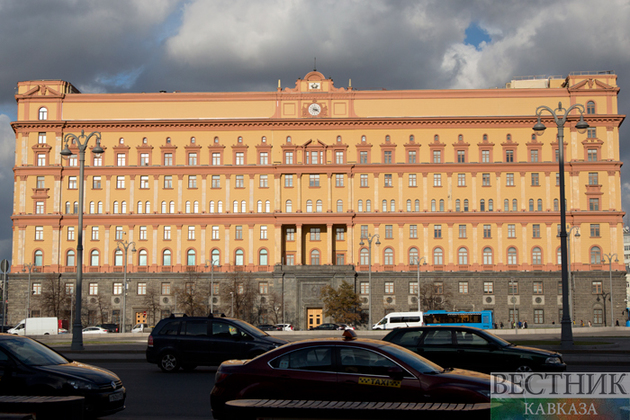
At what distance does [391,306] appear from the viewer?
85125mm

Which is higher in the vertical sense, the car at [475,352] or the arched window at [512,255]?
the arched window at [512,255]

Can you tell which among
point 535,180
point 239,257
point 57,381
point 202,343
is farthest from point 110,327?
point 57,381

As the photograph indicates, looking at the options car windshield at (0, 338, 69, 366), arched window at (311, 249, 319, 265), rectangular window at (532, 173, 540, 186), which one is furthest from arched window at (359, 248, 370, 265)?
car windshield at (0, 338, 69, 366)

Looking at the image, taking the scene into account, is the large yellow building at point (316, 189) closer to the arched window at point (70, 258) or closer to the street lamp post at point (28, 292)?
the arched window at point (70, 258)

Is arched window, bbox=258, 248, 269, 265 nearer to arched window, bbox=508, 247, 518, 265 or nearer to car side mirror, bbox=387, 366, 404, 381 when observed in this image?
A: arched window, bbox=508, 247, 518, 265

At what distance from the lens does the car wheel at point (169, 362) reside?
23.9m

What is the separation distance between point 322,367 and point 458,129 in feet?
266

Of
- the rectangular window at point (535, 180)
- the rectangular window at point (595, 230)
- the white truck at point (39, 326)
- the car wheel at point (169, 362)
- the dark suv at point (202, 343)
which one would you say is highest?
the rectangular window at point (535, 180)

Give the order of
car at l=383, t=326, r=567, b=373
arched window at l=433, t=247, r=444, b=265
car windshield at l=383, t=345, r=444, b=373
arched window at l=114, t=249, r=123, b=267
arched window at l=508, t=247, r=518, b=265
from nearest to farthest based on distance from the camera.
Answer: car windshield at l=383, t=345, r=444, b=373 < car at l=383, t=326, r=567, b=373 < arched window at l=508, t=247, r=518, b=265 < arched window at l=433, t=247, r=444, b=265 < arched window at l=114, t=249, r=123, b=267

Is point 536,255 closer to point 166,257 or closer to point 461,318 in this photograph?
point 461,318

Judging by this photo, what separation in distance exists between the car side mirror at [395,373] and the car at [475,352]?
9.27 m

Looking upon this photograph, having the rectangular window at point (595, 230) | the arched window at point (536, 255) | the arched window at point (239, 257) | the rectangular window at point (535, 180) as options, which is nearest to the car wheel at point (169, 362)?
the arched window at point (239, 257)

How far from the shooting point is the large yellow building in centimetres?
8662

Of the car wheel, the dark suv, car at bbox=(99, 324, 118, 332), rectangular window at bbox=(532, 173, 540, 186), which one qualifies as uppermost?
rectangular window at bbox=(532, 173, 540, 186)
